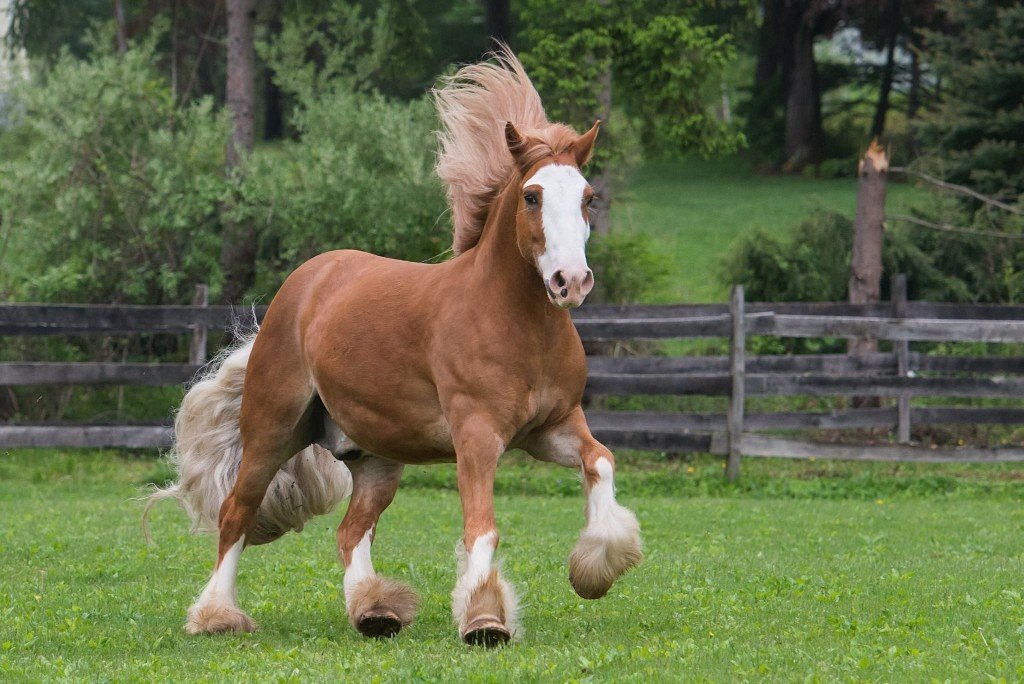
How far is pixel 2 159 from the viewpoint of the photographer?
21.2 metres

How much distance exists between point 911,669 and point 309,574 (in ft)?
14.6

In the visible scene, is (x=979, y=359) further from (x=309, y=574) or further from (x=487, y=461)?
(x=487, y=461)

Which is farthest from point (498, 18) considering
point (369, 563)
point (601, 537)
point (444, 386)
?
point (601, 537)

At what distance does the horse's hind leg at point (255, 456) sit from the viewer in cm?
672

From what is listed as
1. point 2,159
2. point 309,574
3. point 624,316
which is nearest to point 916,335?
point 624,316

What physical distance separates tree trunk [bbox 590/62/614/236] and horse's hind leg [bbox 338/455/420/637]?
36.6 ft

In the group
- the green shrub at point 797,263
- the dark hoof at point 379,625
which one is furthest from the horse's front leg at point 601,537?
the green shrub at point 797,263

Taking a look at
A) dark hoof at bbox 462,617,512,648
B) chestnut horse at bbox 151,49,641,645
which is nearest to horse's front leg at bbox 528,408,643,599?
chestnut horse at bbox 151,49,641,645

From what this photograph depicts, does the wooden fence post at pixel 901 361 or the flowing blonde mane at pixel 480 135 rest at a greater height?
the flowing blonde mane at pixel 480 135

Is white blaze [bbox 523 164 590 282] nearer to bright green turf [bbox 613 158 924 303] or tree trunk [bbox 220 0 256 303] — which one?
tree trunk [bbox 220 0 256 303]

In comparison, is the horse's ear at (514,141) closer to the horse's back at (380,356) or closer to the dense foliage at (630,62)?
the horse's back at (380,356)

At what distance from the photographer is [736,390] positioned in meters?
14.2

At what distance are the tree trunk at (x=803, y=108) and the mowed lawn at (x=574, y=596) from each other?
22.3 m

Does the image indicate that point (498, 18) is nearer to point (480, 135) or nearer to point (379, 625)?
point (480, 135)
